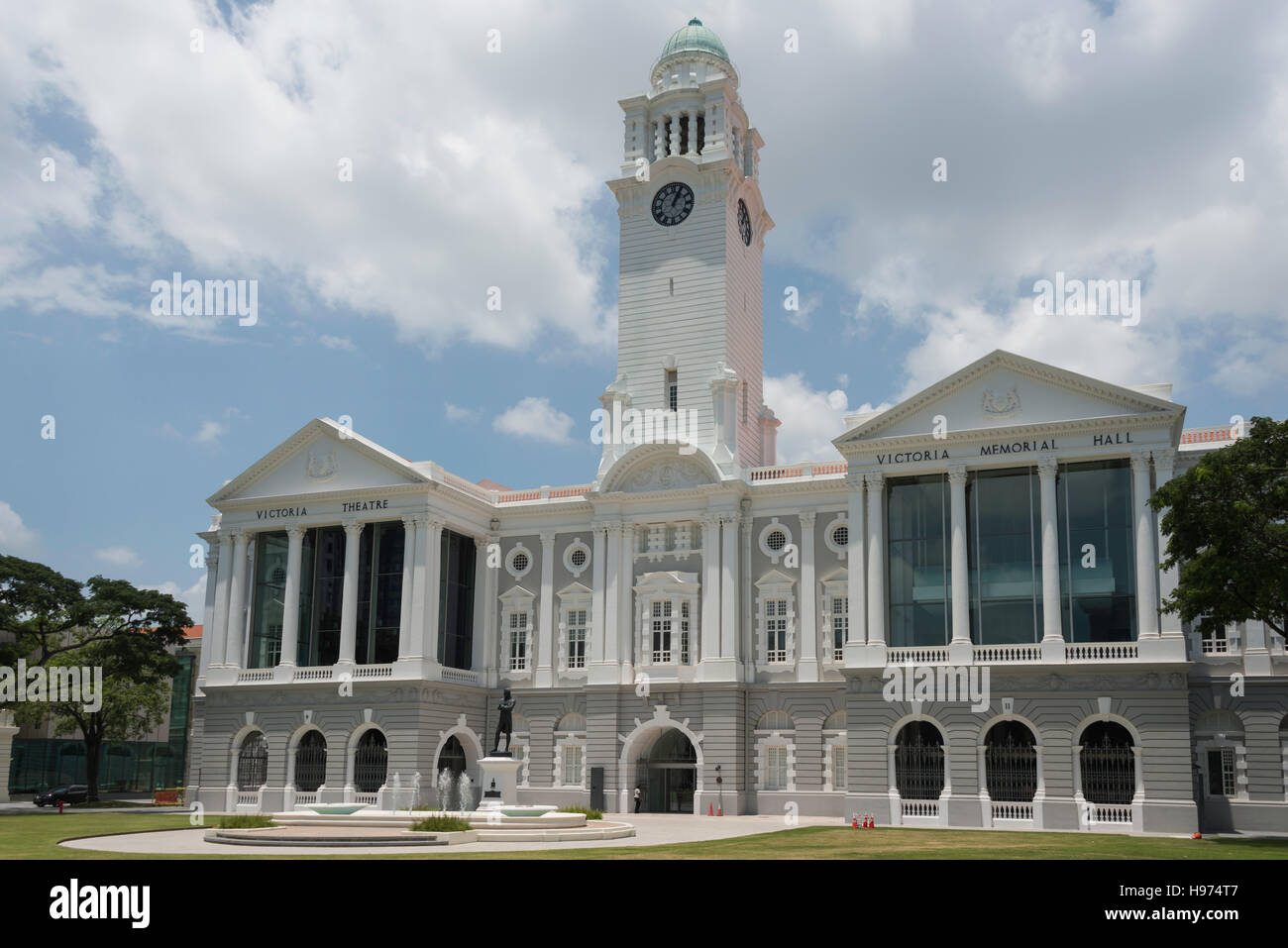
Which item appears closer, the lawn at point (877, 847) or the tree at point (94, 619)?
the lawn at point (877, 847)

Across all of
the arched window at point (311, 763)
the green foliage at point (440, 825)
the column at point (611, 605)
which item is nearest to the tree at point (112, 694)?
the arched window at point (311, 763)

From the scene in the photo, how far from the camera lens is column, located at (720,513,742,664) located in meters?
Result: 49.0

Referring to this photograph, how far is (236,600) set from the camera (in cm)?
5444

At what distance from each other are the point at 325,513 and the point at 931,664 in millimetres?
26000

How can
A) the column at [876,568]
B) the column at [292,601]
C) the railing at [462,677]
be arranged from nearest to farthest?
the column at [876,568], the railing at [462,677], the column at [292,601]

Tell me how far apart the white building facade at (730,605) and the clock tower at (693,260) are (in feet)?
0.54

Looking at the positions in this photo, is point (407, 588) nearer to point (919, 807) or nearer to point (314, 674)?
point (314, 674)

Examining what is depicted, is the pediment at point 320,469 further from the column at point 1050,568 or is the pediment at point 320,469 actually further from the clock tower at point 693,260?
the column at point 1050,568

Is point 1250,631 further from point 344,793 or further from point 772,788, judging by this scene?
point 344,793

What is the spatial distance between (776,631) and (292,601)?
2041 centimetres

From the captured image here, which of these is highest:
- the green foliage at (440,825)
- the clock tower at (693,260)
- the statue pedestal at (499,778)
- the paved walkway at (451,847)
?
the clock tower at (693,260)

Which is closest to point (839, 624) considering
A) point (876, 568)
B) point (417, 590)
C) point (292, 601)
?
point (876, 568)

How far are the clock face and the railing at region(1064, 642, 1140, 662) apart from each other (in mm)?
25055

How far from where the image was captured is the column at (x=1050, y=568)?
137 ft
